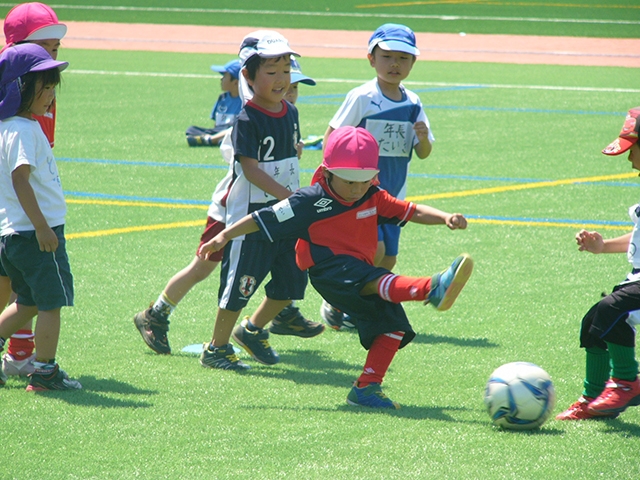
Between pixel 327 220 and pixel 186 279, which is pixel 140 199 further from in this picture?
pixel 327 220

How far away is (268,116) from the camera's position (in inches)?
199

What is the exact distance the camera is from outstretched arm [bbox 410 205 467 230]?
435 cm

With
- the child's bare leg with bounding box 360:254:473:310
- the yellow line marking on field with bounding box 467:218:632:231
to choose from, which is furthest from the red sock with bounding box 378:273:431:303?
the yellow line marking on field with bounding box 467:218:632:231

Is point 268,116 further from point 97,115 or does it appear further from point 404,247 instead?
point 97,115

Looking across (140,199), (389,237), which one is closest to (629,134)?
(389,237)

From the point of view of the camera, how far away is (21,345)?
198 inches

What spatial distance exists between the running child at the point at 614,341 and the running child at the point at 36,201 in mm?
2465

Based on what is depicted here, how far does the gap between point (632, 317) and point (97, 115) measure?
1278 cm

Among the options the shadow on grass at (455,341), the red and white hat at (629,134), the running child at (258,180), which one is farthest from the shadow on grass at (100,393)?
the red and white hat at (629,134)

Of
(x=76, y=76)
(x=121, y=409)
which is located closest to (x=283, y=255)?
(x=121, y=409)

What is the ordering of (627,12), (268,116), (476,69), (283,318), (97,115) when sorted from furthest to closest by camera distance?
(627,12), (476,69), (97,115), (283,318), (268,116)

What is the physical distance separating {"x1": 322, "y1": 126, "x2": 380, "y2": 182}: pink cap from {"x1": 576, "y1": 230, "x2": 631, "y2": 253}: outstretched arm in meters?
0.99

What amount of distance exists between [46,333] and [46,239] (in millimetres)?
488

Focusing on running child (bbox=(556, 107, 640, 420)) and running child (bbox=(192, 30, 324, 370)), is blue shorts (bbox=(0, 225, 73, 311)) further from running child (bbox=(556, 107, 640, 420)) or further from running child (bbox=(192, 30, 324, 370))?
running child (bbox=(556, 107, 640, 420))
